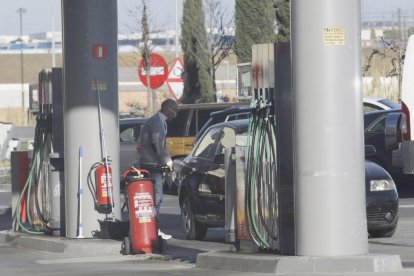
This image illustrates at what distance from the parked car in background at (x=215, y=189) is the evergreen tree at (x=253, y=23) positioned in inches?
874

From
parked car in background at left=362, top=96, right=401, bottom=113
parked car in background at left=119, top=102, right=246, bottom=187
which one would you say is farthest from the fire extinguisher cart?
parked car in background at left=362, top=96, right=401, bottom=113

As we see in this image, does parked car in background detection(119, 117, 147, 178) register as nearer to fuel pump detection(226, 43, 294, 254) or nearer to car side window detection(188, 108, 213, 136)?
car side window detection(188, 108, 213, 136)

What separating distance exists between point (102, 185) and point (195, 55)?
29147mm

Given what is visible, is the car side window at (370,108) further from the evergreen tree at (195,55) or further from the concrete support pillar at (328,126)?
the evergreen tree at (195,55)

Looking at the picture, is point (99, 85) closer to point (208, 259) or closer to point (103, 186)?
point (103, 186)

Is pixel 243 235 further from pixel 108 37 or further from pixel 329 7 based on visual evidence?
pixel 108 37

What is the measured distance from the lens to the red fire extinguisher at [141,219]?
44.2ft

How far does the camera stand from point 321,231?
10.5 meters

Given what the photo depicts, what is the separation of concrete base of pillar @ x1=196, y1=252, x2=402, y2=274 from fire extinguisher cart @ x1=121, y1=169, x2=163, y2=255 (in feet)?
7.83

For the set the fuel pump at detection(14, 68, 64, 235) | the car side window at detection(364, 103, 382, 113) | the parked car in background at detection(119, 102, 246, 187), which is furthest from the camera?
the parked car in background at detection(119, 102, 246, 187)

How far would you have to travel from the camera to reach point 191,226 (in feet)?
50.9

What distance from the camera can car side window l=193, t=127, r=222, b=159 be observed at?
1560cm

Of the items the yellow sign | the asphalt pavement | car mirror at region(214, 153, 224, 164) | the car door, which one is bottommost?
the asphalt pavement

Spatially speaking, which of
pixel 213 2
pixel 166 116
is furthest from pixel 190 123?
pixel 213 2
